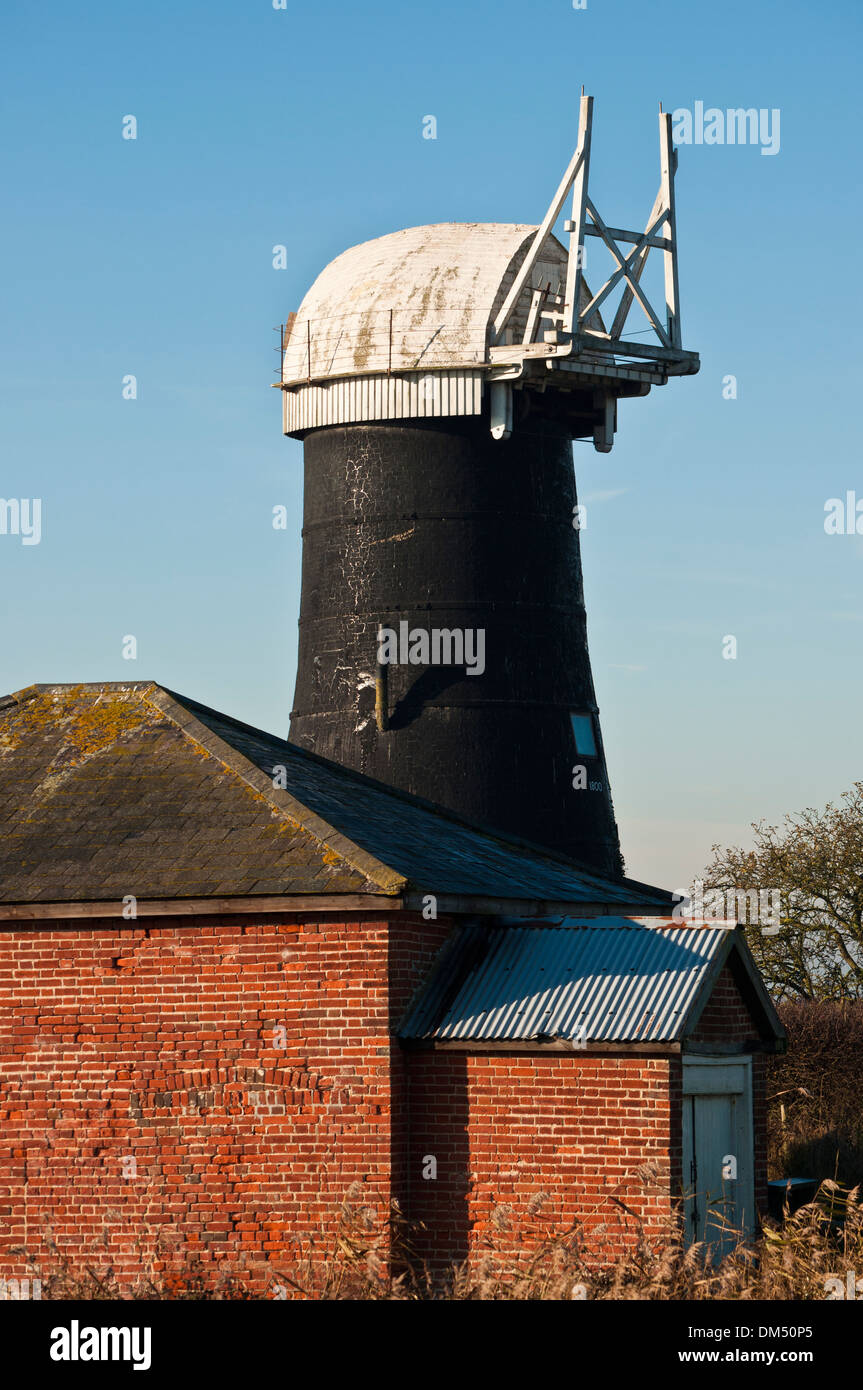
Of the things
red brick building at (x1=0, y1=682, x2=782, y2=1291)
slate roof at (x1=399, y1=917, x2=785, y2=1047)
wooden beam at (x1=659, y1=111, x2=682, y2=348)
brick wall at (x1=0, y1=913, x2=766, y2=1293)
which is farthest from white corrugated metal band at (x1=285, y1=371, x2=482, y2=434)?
brick wall at (x1=0, y1=913, x2=766, y2=1293)

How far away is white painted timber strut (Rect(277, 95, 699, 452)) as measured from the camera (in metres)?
25.0

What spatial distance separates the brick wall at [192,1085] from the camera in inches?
522

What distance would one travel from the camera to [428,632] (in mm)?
25141

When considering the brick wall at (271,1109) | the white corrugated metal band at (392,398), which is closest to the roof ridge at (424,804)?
the brick wall at (271,1109)

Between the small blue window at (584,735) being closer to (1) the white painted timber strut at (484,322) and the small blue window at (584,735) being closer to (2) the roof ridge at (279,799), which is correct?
(1) the white painted timber strut at (484,322)

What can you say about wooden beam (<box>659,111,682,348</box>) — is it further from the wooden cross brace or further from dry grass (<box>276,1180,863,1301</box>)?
dry grass (<box>276,1180,863,1301</box>)

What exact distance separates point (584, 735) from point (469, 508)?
3658 millimetres

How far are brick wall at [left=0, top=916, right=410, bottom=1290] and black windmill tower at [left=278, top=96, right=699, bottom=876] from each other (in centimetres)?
1141

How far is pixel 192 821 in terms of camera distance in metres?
14.4

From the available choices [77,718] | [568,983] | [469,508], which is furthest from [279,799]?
[469,508]

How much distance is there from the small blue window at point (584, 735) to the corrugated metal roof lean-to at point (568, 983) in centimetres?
1141

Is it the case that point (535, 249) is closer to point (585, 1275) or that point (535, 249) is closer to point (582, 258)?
point (582, 258)
